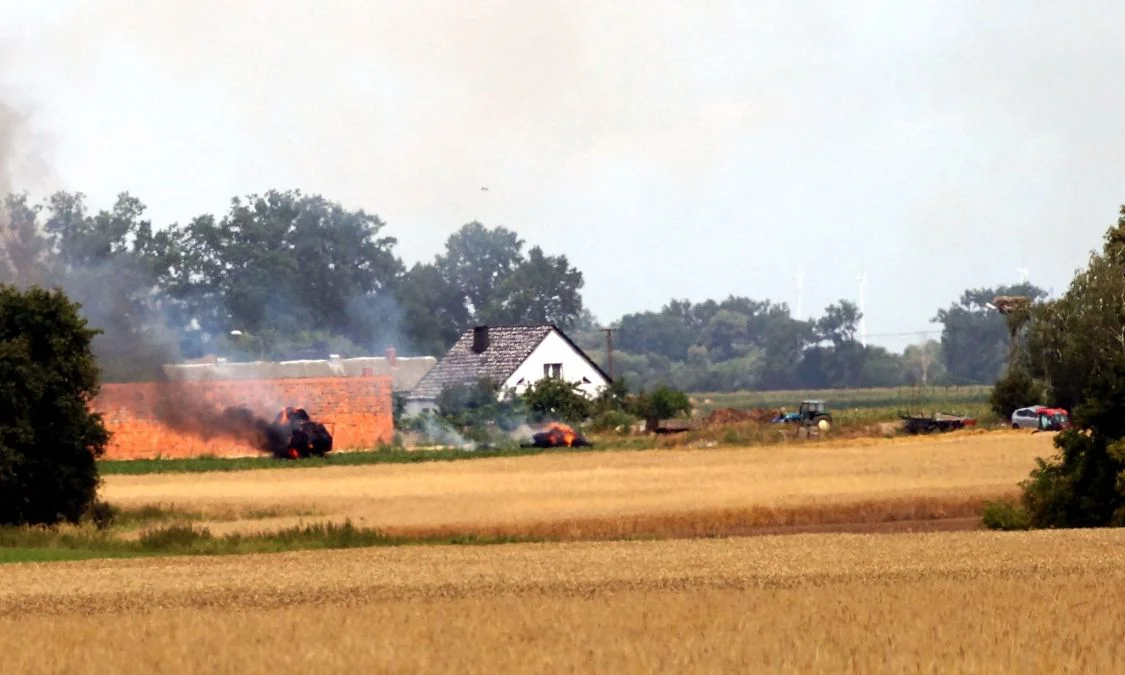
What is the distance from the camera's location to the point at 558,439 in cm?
9319

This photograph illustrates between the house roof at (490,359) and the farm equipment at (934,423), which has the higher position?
the house roof at (490,359)

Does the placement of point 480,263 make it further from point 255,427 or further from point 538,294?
point 255,427

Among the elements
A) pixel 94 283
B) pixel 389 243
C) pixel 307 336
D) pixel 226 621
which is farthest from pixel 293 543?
pixel 389 243

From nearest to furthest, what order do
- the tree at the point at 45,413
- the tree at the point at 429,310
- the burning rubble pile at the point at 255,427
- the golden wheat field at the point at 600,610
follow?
the golden wheat field at the point at 600,610
the tree at the point at 45,413
the burning rubble pile at the point at 255,427
the tree at the point at 429,310

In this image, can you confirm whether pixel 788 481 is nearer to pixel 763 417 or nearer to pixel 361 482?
pixel 361 482

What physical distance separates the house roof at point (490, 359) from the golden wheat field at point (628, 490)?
40.2 m

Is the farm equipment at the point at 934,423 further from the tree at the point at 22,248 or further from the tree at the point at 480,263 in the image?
the tree at the point at 480,263

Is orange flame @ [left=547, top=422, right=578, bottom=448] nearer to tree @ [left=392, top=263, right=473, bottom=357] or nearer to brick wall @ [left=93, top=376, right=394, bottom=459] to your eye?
brick wall @ [left=93, top=376, right=394, bottom=459]

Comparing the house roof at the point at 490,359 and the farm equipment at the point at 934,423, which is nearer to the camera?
the farm equipment at the point at 934,423

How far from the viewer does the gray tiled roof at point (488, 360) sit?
12400 cm

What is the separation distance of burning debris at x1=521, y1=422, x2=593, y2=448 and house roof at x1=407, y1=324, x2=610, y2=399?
88.4 ft

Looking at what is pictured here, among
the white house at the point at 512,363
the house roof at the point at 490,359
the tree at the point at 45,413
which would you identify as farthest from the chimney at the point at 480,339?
the tree at the point at 45,413

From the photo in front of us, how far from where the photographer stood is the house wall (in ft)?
410

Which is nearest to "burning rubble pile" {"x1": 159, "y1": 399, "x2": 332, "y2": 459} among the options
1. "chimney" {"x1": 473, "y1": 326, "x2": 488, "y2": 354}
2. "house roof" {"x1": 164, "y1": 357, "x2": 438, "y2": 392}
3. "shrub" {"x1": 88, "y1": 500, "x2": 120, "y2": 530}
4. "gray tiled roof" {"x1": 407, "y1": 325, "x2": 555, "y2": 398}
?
"house roof" {"x1": 164, "y1": 357, "x2": 438, "y2": 392}
